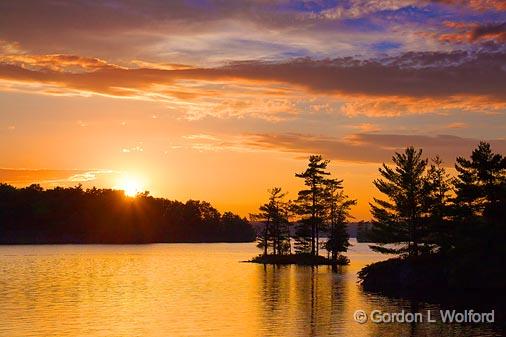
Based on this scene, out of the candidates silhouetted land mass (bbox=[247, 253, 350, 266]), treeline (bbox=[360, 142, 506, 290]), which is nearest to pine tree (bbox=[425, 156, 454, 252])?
treeline (bbox=[360, 142, 506, 290])

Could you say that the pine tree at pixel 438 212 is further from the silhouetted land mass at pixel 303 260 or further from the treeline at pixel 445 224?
the silhouetted land mass at pixel 303 260

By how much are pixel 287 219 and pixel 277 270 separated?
2593 centimetres

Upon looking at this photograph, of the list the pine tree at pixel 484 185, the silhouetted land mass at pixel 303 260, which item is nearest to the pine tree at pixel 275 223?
the silhouetted land mass at pixel 303 260

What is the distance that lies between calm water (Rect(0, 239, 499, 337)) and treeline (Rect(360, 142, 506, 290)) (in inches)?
307

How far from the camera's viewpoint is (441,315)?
176 feet

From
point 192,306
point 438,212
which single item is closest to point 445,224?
point 438,212

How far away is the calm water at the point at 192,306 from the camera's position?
1818 inches

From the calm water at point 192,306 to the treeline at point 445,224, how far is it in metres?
7.80

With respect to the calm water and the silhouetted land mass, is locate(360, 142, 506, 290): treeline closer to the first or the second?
the calm water

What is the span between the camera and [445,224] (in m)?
79.1

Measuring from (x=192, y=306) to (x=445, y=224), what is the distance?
37024mm

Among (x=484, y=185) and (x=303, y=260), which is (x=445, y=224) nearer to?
(x=484, y=185)

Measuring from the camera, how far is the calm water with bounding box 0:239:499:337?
46188mm

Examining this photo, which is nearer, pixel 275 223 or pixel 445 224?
pixel 445 224
